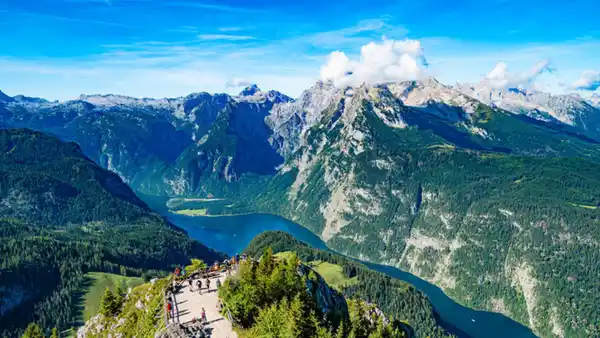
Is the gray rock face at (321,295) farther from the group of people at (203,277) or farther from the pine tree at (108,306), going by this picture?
the pine tree at (108,306)

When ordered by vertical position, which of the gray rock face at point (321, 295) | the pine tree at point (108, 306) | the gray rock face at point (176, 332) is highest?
the gray rock face at point (176, 332)

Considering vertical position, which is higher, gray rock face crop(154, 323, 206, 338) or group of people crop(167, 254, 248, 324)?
gray rock face crop(154, 323, 206, 338)

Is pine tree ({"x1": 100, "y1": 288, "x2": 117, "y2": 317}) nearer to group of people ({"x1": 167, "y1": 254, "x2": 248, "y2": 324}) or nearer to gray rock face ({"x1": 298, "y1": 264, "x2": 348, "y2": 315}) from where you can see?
→ group of people ({"x1": 167, "y1": 254, "x2": 248, "y2": 324})

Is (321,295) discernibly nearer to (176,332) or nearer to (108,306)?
(176,332)

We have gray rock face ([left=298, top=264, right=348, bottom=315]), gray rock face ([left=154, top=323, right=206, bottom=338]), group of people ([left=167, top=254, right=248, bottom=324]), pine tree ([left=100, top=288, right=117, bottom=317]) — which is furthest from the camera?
pine tree ([left=100, top=288, right=117, bottom=317])

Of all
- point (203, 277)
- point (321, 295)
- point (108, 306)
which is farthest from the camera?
point (108, 306)

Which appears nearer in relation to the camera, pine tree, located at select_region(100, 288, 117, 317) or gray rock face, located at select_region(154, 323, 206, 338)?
gray rock face, located at select_region(154, 323, 206, 338)

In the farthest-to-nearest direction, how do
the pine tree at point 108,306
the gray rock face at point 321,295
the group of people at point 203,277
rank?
the pine tree at point 108,306 → the gray rock face at point 321,295 → the group of people at point 203,277

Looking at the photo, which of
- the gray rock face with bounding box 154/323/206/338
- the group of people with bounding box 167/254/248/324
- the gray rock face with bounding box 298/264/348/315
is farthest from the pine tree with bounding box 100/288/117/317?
the gray rock face with bounding box 298/264/348/315

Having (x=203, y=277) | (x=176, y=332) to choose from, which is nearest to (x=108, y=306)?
(x=203, y=277)

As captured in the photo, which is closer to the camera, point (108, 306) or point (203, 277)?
point (203, 277)

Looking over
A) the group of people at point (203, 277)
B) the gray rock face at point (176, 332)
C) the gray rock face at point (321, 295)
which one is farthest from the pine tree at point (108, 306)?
the gray rock face at point (321, 295)

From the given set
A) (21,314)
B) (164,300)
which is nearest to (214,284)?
(164,300)
